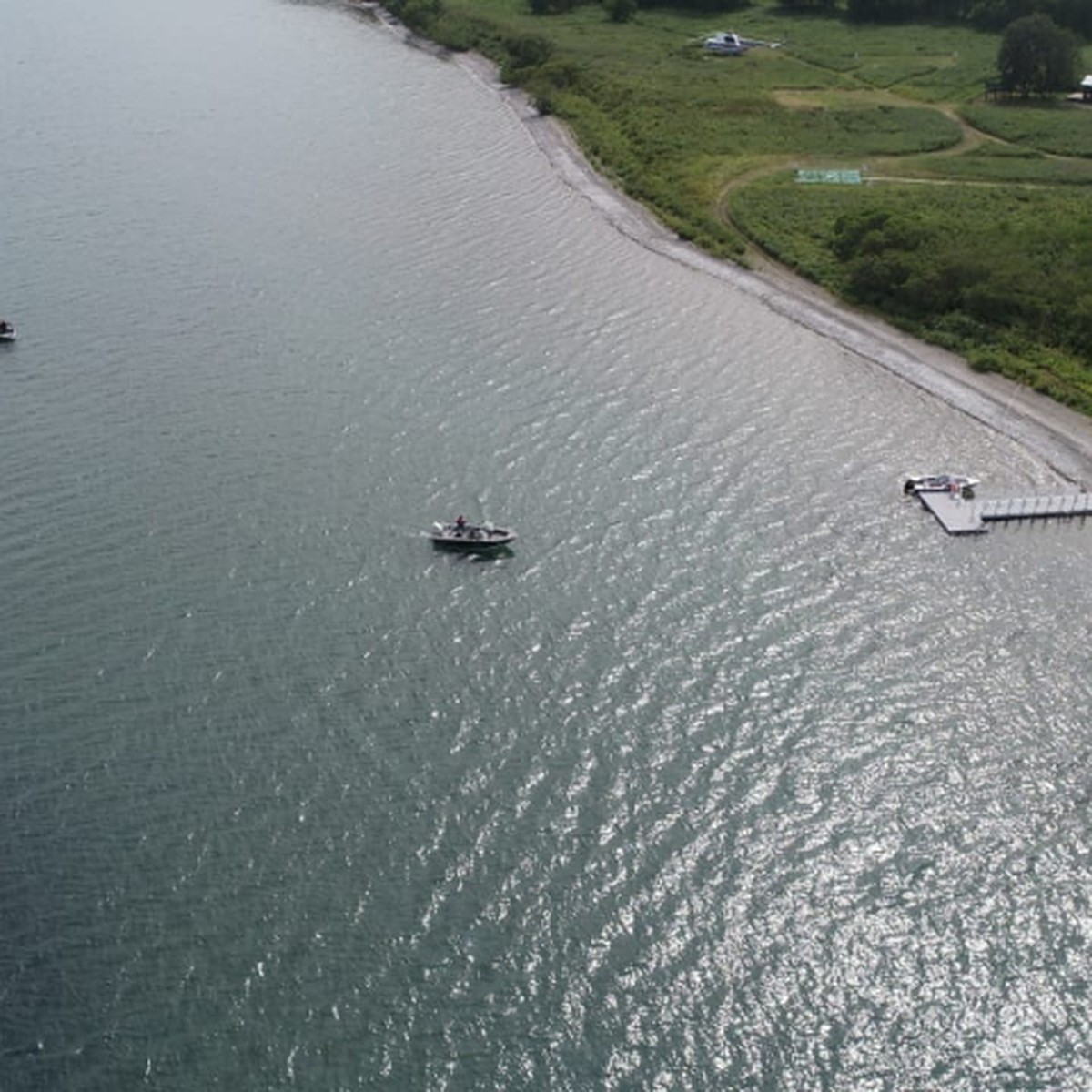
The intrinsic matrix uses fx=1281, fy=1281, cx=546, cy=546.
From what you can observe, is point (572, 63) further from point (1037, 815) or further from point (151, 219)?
point (1037, 815)

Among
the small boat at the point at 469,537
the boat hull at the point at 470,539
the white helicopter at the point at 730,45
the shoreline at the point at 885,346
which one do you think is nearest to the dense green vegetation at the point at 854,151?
the shoreline at the point at 885,346

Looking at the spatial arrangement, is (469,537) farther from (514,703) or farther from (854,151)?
(854,151)

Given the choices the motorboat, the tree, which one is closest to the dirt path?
the motorboat

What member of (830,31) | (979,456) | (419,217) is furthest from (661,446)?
(830,31)

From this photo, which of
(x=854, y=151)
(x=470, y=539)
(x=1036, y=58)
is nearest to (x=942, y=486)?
(x=470, y=539)

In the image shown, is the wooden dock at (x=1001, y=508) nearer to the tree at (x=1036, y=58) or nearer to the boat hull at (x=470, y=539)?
the boat hull at (x=470, y=539)
